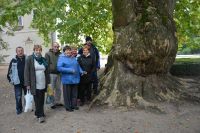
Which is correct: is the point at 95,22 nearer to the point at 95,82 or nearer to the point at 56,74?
the point at 95,82

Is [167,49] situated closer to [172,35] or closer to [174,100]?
[172,35]

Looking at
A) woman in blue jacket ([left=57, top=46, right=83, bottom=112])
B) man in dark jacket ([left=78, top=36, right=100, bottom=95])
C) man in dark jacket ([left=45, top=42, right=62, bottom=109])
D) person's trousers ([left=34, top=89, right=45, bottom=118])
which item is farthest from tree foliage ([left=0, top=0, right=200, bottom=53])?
person's trousers ([left=34, top=89, right=45, bottom=118])

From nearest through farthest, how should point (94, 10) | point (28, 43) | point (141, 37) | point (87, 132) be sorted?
point (87, 132) → point (141, 37) → point (94, 10) → point (28, 43)

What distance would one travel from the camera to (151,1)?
11789mm

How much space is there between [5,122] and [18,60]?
1708 millimetres

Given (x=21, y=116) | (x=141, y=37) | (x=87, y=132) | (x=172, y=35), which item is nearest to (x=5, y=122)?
(x=21, y=116)

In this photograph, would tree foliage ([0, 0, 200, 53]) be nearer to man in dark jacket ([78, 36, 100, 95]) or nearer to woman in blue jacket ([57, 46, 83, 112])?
man in dark jacket ([78, 36, 100, 95])

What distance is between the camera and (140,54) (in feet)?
36.6

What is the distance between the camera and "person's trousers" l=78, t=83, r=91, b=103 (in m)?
11.3

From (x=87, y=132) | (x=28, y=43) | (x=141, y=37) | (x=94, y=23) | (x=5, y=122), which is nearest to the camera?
(x=87, y=132)

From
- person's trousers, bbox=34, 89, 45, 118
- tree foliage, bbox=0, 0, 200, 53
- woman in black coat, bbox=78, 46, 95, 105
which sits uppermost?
tree foliage, bbox=0, 0, 200, 53

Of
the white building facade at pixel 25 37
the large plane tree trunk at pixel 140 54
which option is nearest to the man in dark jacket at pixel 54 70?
the large plane tree trunk at pixel 140 54

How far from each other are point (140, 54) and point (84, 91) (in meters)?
1.98

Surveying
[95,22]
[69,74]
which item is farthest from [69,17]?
[69,74]
